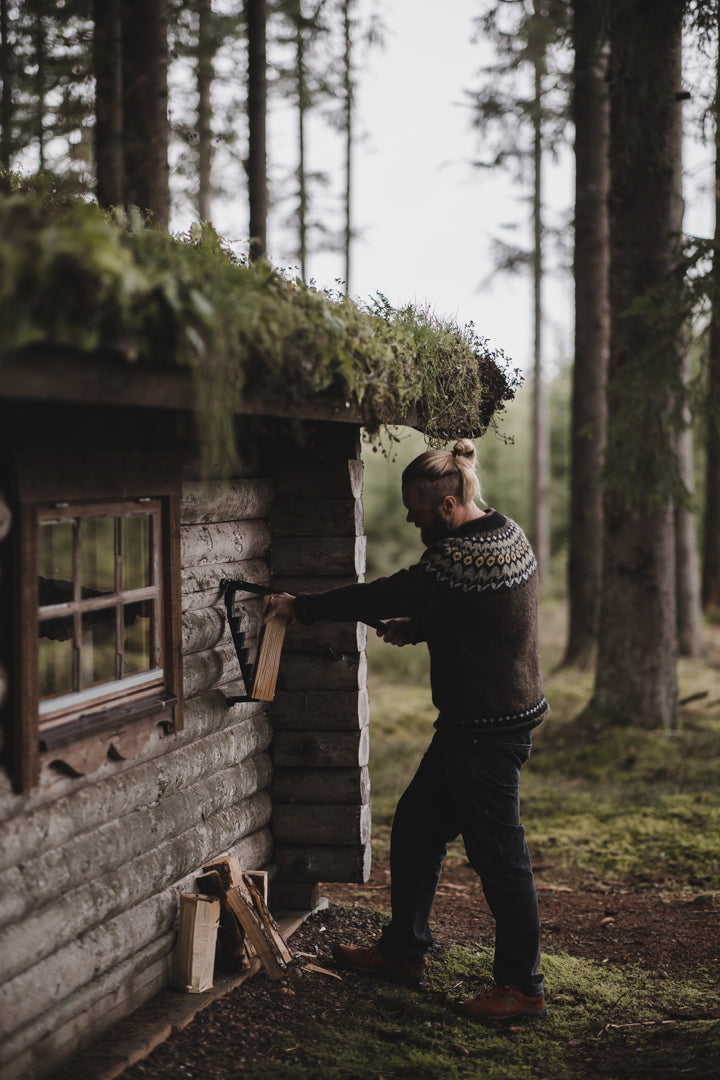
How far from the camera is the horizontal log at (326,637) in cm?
524

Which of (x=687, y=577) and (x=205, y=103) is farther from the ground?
(x=205, y=103)

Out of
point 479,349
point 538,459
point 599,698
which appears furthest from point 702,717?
point 538,459

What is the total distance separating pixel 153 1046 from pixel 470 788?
5.43 ft

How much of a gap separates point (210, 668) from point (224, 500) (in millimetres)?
827

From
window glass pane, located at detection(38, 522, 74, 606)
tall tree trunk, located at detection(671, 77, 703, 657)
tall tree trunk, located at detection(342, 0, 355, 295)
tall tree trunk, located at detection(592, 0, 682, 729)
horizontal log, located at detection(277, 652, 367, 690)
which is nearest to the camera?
window glass pane, located at detection(38, 522, 74, 606)

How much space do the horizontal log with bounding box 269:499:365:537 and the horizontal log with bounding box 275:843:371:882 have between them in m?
1.74

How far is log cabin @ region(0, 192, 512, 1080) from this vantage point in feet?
10.7

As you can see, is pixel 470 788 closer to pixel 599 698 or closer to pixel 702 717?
pixel 599 698

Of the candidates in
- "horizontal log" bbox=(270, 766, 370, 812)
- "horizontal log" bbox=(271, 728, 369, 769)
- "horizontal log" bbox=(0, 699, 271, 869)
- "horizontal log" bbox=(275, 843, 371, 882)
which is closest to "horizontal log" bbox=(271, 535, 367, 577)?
"horizontal log" bbox=(0, 699, 271, 869)

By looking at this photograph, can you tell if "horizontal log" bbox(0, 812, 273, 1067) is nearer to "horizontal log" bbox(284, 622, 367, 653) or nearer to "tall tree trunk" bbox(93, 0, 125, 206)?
"horizontal log" bbox(284, 622, 367, 653)

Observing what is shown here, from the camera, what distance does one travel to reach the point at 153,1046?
381cm

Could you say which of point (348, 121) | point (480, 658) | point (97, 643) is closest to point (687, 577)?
point (348, 121)

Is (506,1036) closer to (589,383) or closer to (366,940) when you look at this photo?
(366,940)

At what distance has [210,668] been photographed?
15.4 feet
